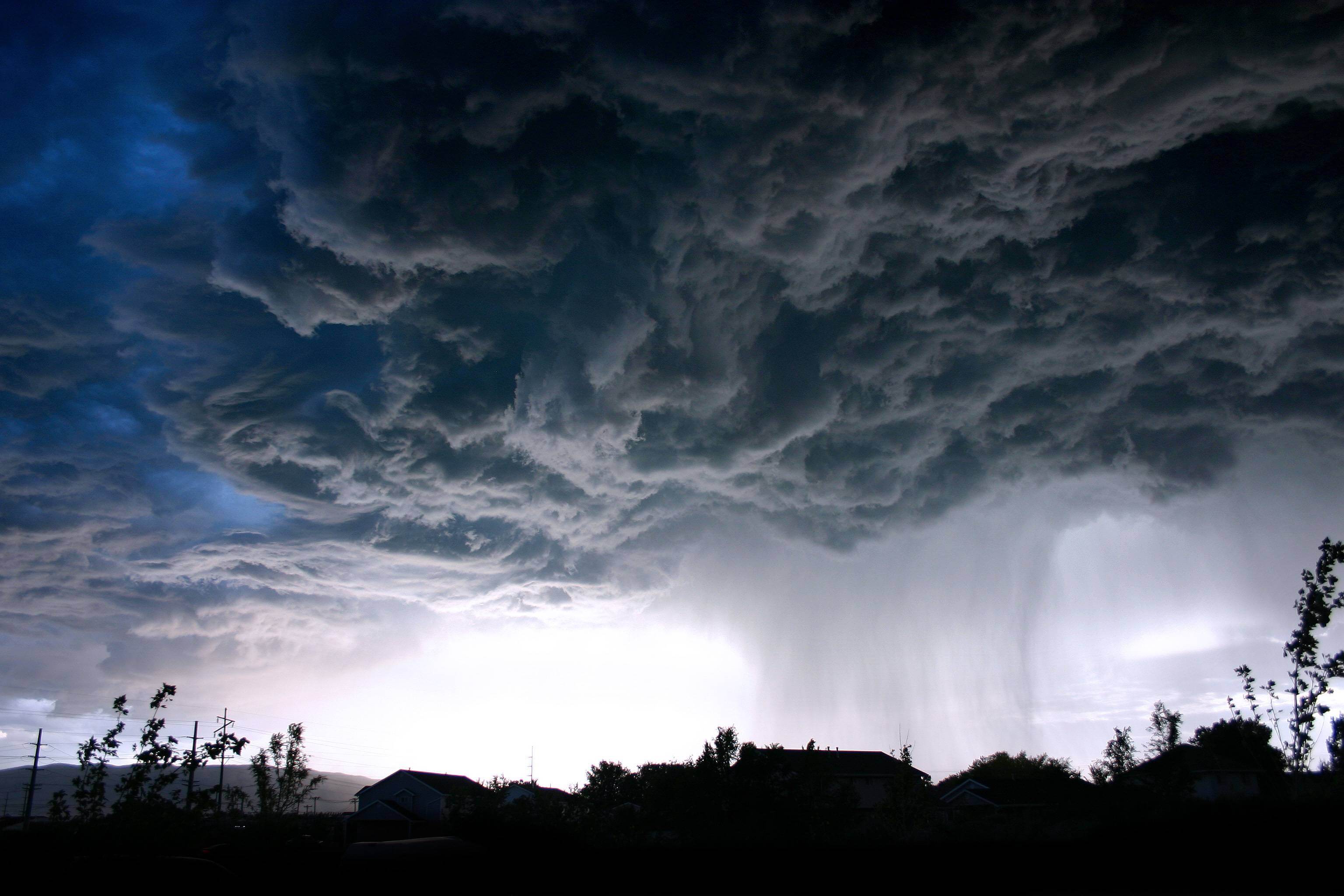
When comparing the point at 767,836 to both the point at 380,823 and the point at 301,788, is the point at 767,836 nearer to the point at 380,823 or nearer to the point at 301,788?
the point at 301,788

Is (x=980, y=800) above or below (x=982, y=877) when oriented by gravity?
below

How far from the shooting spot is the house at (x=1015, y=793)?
52.5m

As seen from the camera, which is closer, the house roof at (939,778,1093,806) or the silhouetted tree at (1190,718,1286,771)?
the silhouetted tree at (1190,718,1286,771)

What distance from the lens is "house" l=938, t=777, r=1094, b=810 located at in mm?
52500

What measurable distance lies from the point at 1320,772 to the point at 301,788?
5175cm

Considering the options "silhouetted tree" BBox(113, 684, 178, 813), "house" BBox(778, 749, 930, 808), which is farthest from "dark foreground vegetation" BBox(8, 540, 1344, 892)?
"house" BBox(778, 749, 930, 808)

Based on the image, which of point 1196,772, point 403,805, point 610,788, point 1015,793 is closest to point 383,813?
point 403,805

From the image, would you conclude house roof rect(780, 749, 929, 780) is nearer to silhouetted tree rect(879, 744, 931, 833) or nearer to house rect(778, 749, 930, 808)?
house rect(778, 749, 930, 808)

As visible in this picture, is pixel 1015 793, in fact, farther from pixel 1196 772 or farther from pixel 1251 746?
pixel 1251 746

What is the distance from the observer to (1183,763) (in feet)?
128

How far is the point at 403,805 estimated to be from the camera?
59688 millimetres

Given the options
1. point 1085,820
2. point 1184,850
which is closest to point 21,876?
point 1184,850

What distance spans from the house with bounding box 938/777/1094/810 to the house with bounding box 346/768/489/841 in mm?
36711

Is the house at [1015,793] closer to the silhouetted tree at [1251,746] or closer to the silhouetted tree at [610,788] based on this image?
the silhouetted tree at [1251,746]
